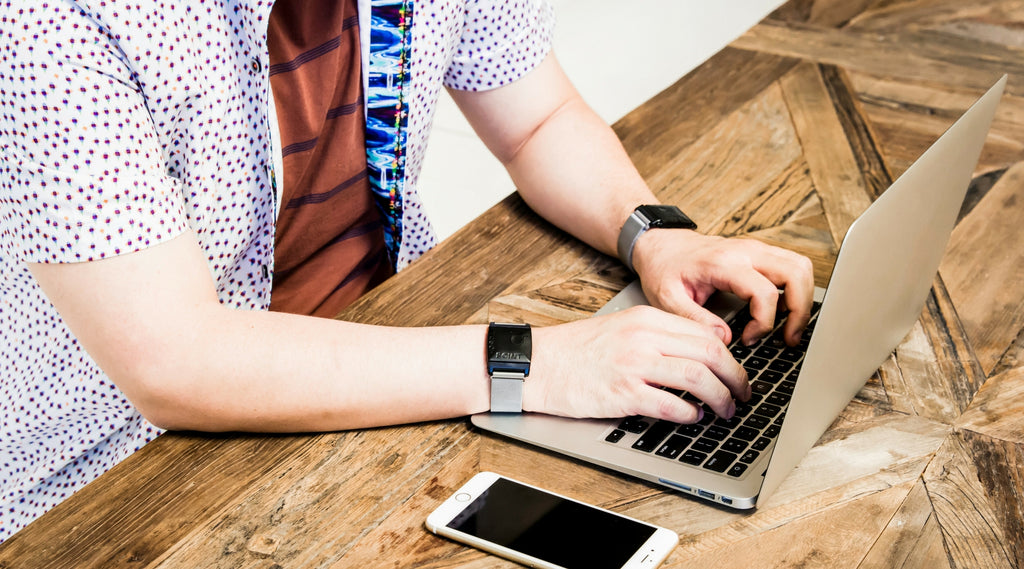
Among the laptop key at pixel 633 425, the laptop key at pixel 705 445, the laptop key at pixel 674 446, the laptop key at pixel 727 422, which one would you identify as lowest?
the laptop key at pixel 727 422

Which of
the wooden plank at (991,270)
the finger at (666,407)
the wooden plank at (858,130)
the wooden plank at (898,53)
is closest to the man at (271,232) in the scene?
the finger at (666,407)

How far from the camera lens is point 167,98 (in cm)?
92

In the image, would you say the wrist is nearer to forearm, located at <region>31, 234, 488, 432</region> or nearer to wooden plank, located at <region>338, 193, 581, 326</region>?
wooden plank, located at <region>338, 193, 581, 326</region>

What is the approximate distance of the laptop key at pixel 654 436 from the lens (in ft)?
2.87

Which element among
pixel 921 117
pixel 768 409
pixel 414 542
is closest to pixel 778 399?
pixel 768 409

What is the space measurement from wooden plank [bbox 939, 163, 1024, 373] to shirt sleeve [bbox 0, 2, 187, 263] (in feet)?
2.81

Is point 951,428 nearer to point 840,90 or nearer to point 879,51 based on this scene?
point 840,90

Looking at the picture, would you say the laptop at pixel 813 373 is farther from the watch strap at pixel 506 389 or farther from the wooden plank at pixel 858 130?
the wooden plank at pixel 858 130

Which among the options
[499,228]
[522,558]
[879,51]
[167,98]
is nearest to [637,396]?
[522,558]

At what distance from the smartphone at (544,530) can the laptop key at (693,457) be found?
9 centimetres

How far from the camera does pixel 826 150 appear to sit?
54.9 inches

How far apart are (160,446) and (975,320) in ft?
2.84

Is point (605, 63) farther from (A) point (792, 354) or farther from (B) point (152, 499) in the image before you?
(B) point (152, 499)

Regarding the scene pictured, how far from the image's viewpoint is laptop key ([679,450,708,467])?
848mm
